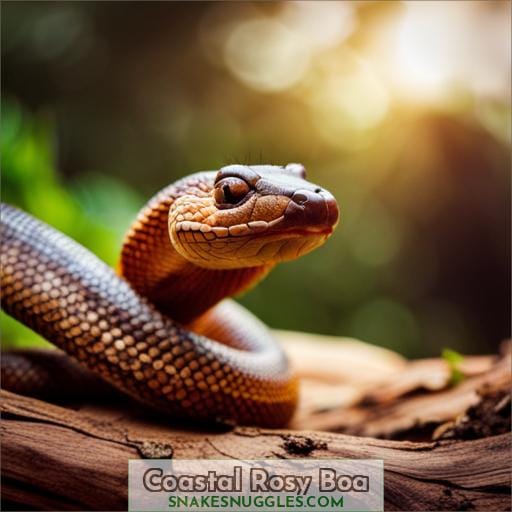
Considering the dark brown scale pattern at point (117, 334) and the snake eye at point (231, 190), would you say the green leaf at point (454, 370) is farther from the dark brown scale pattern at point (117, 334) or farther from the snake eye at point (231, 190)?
the snake eye at point (231, 190)

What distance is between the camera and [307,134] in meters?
5.70

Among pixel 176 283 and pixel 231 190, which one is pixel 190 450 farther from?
pixel 231 190

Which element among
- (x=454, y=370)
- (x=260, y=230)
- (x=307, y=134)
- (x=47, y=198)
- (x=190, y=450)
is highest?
(x=307, y=134)

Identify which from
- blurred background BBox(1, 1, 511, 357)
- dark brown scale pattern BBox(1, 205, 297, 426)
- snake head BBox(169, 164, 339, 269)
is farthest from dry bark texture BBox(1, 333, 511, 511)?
blurred background BBox(1, 1, 511, 357)

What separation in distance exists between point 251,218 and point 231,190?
123 mm

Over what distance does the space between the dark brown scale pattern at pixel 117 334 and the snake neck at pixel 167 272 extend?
0.11 m

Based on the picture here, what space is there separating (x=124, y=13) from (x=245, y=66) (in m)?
1.43

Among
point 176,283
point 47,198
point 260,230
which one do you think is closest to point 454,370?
point 176,283

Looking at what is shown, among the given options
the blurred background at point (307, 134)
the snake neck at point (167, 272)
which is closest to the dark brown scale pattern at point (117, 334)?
the snake neck at point (167, 272)

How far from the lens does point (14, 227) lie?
2.53m

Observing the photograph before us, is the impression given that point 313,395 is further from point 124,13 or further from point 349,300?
point 124,13

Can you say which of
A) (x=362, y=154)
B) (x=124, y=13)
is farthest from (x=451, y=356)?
(x=124, y=13)

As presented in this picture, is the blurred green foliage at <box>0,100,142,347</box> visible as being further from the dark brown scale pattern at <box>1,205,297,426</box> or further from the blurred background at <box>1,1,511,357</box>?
the dark brown scale pattern at <box>1,205,297,426</box>

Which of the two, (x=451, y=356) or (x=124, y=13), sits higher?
(x=124, y=13)
